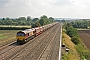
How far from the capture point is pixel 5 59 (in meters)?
24.7

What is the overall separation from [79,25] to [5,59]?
584ft

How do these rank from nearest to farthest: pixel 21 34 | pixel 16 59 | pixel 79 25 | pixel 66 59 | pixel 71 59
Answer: pixel 16 59, pixel 66 59, pixel 71 59, pixel 21 34, pixel 79 25

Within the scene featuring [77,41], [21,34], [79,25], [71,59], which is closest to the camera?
[71,59]

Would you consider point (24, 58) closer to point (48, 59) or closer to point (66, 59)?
point (48, 59)

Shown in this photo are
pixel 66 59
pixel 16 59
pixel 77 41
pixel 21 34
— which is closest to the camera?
pixel 16 59

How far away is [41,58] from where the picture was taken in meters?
25.8

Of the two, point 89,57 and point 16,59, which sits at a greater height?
point 16,59

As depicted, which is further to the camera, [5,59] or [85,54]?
[85,54]

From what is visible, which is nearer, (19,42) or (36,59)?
(36,59)

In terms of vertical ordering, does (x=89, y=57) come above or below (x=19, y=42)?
below

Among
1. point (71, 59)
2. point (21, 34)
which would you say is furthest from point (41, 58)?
point (21, 34)

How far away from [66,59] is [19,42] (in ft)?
48.8

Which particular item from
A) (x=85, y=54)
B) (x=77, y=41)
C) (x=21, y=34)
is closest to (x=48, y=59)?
(x=21, y=34)

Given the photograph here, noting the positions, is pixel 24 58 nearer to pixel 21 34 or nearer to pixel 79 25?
pixel 21 34
